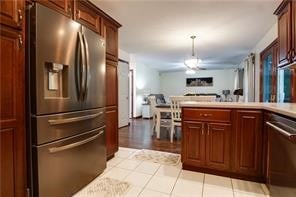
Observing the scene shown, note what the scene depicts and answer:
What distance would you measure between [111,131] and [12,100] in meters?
1.66

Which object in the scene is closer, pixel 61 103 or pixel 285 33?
pixel 61 103

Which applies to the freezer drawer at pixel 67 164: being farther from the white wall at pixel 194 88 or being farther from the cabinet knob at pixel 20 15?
the white wall at pixel 194 88

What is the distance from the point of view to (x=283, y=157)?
55.0 inches

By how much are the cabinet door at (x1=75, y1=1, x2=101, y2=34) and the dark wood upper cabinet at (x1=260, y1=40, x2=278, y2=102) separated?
339cm

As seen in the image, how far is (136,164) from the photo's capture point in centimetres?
273

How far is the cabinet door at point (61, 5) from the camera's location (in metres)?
1.74

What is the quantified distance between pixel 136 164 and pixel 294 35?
2492 mm

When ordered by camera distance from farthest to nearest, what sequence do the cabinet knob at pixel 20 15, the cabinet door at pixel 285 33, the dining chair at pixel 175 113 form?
the dining chair at pixel 175 113
the cabinet door at pixel 285 33
the cabinet knob at pixel 20 15

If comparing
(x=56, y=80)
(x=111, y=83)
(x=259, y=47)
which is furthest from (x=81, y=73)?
(x=259, y=47)

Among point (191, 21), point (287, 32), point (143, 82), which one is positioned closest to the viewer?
point (287, 32)

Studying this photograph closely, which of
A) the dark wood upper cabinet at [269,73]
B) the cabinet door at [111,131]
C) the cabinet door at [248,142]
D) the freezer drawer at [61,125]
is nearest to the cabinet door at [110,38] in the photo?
the cabinet door at [111,131]

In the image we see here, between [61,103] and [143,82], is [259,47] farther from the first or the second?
[61,103]

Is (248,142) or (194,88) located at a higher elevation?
(194,88)

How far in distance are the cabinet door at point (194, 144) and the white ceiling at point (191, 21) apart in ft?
5.85
